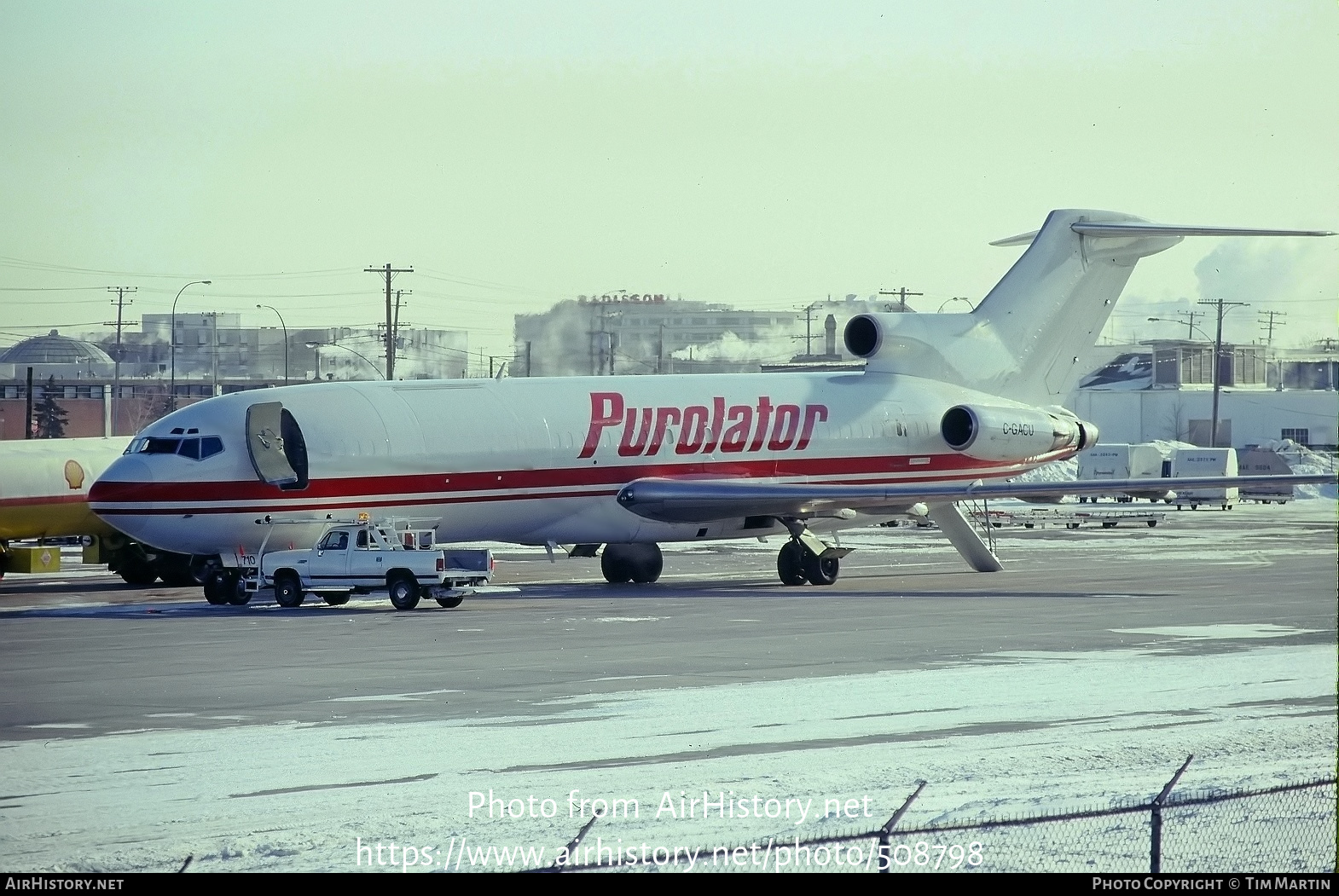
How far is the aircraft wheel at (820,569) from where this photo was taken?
39.8 metres

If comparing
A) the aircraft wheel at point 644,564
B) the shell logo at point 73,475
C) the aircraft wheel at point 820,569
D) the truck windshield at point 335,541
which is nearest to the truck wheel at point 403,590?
the truck windshield at point 335,541

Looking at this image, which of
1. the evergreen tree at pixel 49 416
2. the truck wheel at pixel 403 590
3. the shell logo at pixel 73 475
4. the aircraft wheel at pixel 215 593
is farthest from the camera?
the evergreen tree at pixel 49 416

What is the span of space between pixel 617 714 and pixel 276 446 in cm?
1738

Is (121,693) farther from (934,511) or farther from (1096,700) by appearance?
(934,511)

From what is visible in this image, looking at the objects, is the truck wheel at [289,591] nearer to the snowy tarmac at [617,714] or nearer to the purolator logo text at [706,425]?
the snowy tarmac at [617,714]

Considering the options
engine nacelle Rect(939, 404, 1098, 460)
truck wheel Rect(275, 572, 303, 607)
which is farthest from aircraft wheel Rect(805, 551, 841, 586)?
truck wheel Rect(275, 572, 303, 607)

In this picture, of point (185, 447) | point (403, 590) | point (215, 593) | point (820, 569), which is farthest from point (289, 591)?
point (820, 569)

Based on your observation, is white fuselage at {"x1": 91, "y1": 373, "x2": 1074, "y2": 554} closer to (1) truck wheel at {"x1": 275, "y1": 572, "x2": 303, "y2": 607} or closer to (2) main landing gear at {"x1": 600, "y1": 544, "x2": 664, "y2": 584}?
(2) main landing gear at {"x1": 600, "y1": 544, "x2": 664, "y2": 584}

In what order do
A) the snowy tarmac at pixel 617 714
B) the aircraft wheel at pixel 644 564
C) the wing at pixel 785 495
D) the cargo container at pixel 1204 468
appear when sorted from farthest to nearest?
the cargo container at pixel 1204 468
the aircraft wheel at pixel 644 564
the wing at pixel 785 495
the snowy tarmac at pixel 617 714

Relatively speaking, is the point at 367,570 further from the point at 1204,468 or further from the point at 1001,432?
the point at 1204,468

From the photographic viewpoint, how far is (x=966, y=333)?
44.9 meters

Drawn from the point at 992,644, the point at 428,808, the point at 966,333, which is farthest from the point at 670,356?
the point at 428,808

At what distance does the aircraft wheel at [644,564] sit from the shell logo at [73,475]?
43.9 ft

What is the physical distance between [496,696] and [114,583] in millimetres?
24669
